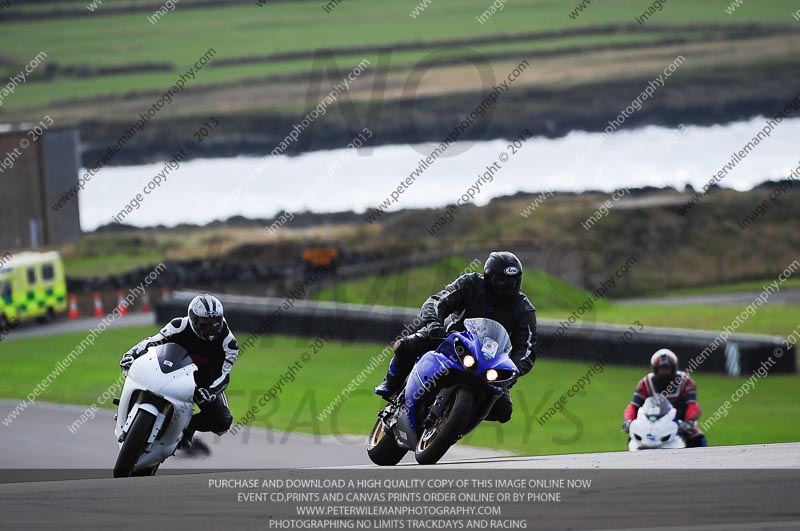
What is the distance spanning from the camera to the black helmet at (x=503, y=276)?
10.1 m

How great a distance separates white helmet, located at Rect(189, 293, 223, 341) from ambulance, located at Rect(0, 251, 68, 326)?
21.0m

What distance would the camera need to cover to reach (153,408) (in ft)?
33.0

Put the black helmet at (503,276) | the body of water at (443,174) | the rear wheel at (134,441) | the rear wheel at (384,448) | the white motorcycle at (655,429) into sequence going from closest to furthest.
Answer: the rear wheel at (134,441) < the black helmet at (503,276) < the rear wheel at (384,448) < the white motorcycle at (655,429) < the body of water at (443,174)

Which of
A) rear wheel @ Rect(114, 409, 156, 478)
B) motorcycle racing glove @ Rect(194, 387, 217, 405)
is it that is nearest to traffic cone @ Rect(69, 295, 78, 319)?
motorcycle racing glove @ Rect(194, 387, 217, 405)

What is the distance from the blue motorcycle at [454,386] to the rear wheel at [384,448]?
0.33 meters

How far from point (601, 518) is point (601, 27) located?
2761 inches

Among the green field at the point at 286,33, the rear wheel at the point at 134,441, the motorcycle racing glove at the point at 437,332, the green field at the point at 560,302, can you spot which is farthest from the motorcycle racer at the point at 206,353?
the green field at the point at 286,33

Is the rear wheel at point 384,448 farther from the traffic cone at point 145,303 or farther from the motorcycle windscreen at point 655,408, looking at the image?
the traffic cone at point 145,303

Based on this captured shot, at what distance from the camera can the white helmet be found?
408 inches

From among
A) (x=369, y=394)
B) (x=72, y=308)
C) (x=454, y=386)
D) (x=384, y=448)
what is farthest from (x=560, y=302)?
(x=454, y=386)

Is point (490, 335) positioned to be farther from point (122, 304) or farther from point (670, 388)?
point (122, 304)

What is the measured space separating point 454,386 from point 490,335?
463 mm

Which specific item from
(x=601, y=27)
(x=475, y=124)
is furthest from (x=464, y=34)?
(x=475, y=124)

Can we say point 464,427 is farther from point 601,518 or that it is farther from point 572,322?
point 572,322
